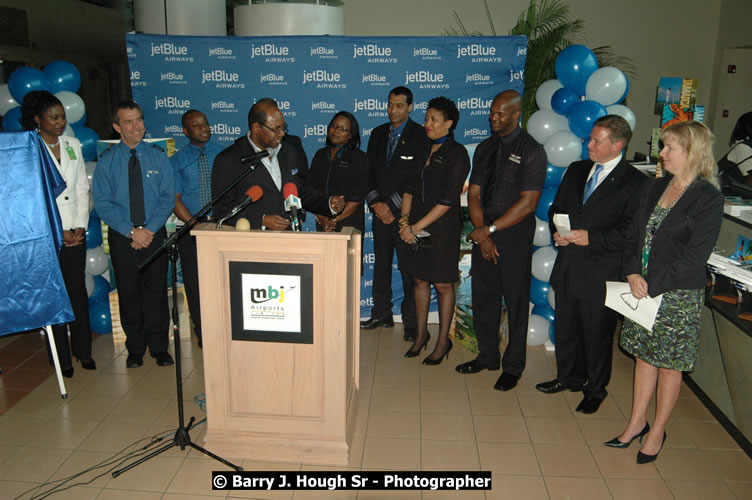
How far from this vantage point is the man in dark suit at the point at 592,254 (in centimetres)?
333

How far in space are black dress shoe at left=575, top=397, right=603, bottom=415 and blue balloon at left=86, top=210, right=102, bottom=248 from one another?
388 cm

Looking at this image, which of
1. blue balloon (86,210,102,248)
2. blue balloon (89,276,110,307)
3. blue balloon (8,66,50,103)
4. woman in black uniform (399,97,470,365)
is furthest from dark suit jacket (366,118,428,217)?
blue balloon (8,66,50,103)

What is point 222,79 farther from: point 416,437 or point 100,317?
point 416,437

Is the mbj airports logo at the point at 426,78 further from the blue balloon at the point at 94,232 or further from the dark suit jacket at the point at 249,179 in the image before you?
the blue balloon at the point at 94,232

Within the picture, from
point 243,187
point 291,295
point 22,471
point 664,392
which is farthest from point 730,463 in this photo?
point 22,471

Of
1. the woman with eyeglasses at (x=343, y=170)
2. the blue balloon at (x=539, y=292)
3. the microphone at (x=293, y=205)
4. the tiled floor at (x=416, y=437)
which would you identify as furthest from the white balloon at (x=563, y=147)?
the microphone at (x=293, y=205)

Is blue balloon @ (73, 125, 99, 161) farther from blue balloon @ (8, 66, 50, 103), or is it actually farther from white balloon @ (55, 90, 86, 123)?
blue balloon @ (8, 66, 50, 103)

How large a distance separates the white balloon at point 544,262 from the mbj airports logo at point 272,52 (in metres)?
2.66

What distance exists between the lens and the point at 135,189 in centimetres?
396

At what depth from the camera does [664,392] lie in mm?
3029

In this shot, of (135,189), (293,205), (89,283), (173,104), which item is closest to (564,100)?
(293,205)

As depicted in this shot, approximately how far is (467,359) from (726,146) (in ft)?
23.2

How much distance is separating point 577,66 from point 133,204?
10.8 feet

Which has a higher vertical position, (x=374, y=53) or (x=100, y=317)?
(x=374, y=53)
